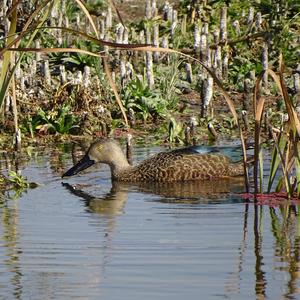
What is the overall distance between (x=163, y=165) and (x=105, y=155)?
70 cm

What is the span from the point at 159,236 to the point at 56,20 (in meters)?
8.65

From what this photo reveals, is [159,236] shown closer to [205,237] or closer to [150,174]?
[205,237]

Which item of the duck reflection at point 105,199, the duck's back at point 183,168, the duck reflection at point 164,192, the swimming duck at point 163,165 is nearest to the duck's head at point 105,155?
the swimming duck at point 163,165

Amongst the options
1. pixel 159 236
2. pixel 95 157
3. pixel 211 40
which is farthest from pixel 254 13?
pixel 159 236

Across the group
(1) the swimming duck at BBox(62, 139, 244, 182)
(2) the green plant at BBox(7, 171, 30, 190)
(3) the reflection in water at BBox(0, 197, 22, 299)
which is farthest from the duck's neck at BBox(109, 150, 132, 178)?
(3) the reflection in water at BBox(0, 197, 22, 299)

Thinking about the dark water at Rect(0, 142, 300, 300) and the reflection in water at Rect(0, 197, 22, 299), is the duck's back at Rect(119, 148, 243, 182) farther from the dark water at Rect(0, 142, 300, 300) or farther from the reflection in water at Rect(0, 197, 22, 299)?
the reflection in water at Rect(0, 197, 22, 299)

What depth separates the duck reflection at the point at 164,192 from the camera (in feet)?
36.1

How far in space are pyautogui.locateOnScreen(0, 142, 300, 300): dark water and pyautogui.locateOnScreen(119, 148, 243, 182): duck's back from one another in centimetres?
31

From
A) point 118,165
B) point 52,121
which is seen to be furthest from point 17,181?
point 52,121

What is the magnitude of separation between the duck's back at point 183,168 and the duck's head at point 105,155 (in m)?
0.18

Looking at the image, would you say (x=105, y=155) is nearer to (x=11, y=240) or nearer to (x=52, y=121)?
(x=52, y=121)

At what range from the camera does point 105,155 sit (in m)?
12.8

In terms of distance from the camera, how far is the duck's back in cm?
1238

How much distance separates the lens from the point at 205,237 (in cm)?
922
